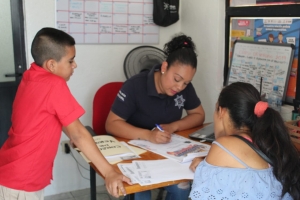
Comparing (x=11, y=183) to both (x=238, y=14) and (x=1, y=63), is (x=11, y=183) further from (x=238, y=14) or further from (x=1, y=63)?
(x=238, y=14)

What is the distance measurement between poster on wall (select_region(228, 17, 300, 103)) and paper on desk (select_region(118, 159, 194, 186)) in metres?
0.96

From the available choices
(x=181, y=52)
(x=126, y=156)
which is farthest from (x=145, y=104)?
(x=126, y=156)

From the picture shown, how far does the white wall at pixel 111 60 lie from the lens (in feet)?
8.84

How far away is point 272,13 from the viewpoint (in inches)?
89.5

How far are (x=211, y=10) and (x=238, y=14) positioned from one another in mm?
271

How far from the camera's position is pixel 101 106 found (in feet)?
8.00

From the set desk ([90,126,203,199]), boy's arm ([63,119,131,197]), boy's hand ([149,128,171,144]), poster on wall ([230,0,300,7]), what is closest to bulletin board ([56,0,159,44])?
poster on wall ([230,0,300,7])

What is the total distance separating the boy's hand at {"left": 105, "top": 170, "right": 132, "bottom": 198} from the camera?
1.39 meters

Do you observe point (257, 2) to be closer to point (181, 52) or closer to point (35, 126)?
point (181, 52)

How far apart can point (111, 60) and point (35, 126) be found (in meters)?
1.57

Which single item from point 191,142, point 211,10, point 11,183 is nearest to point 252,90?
point 191,142

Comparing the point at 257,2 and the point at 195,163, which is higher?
the point at 257,2

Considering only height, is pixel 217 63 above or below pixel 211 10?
below

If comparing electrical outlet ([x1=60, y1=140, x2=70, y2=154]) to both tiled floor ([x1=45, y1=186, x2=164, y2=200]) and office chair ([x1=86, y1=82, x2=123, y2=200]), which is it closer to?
tiled floor ([x1=45, y1=186, x2=164, y2=200])
